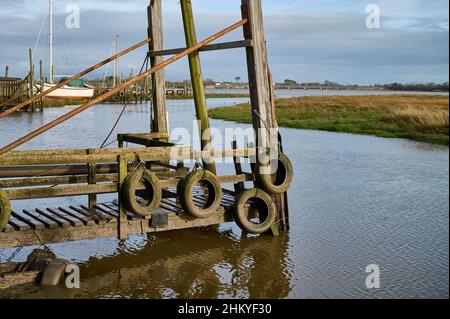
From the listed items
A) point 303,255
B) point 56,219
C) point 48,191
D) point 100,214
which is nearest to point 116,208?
point 100,214

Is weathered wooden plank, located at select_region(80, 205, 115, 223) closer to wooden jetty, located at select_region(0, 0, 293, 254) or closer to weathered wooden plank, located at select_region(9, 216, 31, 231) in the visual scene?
wooden jetty, located at select_region(0, 0, 293, 254)

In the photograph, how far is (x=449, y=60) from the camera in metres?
4.92

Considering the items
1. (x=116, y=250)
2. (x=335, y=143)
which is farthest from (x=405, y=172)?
(x=116, y=250)

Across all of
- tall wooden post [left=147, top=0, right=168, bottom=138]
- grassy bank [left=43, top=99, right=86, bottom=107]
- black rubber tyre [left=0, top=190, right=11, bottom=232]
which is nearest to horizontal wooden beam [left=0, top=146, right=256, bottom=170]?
black rubber tyre [left=0, top=190, right=11, bottom=232]

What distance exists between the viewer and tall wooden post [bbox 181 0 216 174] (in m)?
10.8

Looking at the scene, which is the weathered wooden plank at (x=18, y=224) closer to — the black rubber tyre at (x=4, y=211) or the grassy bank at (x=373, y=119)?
the black rubber tyre at (x=4, y=211)

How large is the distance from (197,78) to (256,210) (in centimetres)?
290

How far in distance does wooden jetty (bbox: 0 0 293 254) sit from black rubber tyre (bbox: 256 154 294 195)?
2cm

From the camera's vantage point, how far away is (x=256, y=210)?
1018 centimetres

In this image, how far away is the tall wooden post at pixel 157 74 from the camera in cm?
1234

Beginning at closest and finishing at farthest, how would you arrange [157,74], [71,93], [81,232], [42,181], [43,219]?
[81,232] < [43,219] < [42,181] < [157,74] < [71,93]

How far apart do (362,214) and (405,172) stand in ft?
23.7

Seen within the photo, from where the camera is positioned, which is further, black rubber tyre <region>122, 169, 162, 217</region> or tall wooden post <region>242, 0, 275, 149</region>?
tall wooden post <region>242, 0, 275, 149</region>

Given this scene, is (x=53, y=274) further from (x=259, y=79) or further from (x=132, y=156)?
(x=259, y=79)
